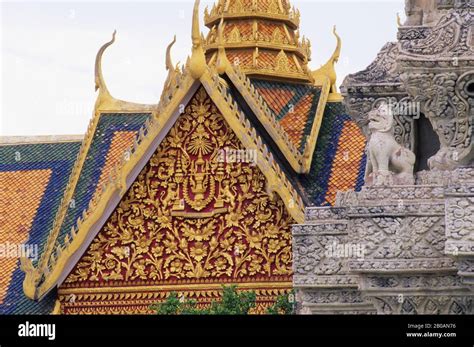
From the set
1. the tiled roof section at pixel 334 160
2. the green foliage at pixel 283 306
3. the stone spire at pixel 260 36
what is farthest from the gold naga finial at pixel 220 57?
the green foliage at pixel 283 306

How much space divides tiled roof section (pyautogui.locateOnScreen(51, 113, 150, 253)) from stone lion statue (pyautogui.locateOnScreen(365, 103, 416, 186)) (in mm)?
18284

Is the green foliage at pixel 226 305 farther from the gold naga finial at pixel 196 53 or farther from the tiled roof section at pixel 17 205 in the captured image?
the tiled roof section at pixel 17 205

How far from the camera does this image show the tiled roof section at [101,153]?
3406cm

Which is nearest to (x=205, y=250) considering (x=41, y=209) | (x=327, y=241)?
(x=41, y=209)

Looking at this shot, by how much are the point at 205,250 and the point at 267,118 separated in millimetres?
1803

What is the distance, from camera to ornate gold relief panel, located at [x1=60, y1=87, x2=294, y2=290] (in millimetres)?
32188

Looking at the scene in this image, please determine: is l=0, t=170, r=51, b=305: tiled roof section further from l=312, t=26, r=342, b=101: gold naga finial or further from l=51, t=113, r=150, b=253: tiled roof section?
l=312, t=26, r=342, b=101: gold naga finial

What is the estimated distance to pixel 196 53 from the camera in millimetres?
32125

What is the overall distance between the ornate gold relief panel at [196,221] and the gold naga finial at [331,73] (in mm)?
2671

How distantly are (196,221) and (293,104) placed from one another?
8.54 ft

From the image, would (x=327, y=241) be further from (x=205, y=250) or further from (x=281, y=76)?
(x=281, y=76)

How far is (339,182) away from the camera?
32.9 metres
